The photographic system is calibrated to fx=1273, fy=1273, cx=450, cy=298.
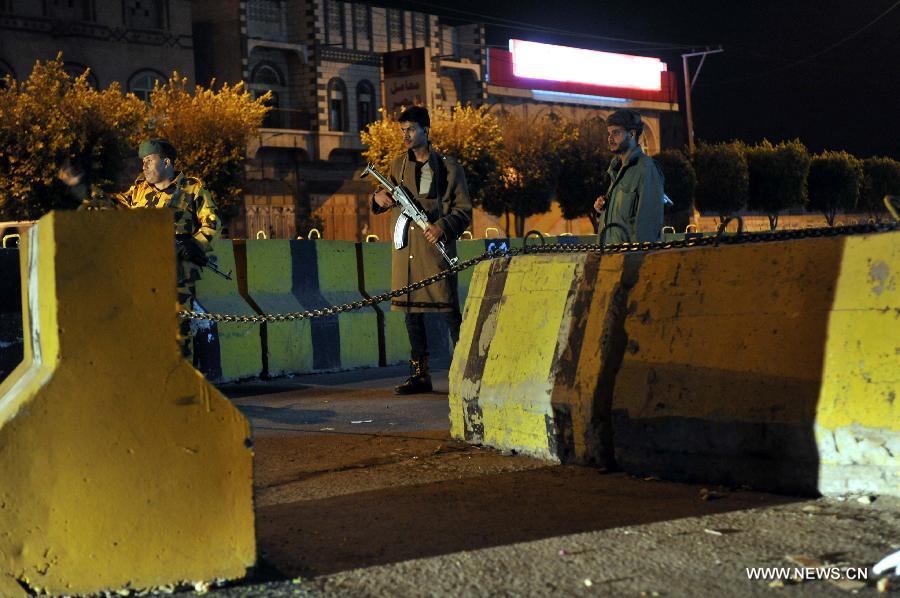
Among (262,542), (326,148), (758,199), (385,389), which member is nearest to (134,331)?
(262,542)

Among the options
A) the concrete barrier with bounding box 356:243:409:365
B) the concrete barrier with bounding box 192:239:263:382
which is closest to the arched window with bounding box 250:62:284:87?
the concrete barrier with bounding box 356:243:409:365

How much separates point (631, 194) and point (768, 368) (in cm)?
329

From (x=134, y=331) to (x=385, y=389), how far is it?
6.65m

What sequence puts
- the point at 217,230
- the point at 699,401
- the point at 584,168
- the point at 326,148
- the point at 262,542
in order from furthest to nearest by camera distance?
the point at 584,168
the point at 326,148
the point at 217,230
the point at 699,401
the point at 262,542

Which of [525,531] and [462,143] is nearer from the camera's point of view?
[525,531]

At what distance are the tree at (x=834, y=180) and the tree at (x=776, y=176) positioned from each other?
4.30m

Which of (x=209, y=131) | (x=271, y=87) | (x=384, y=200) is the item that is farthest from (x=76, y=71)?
(x=384, y=200)

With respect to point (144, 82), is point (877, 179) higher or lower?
lower

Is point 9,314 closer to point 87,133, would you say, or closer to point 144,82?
point 87,133

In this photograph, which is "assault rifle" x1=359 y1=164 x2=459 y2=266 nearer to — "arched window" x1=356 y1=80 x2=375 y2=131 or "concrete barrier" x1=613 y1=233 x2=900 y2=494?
"concrete barrier" x1=613 y1=233 x2=900 y2=494

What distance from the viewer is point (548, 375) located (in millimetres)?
6301

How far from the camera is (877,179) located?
83.4m

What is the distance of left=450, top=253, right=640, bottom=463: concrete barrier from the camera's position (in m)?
6.04

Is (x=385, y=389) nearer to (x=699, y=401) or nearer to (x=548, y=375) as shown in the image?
(x=548, y=375)
